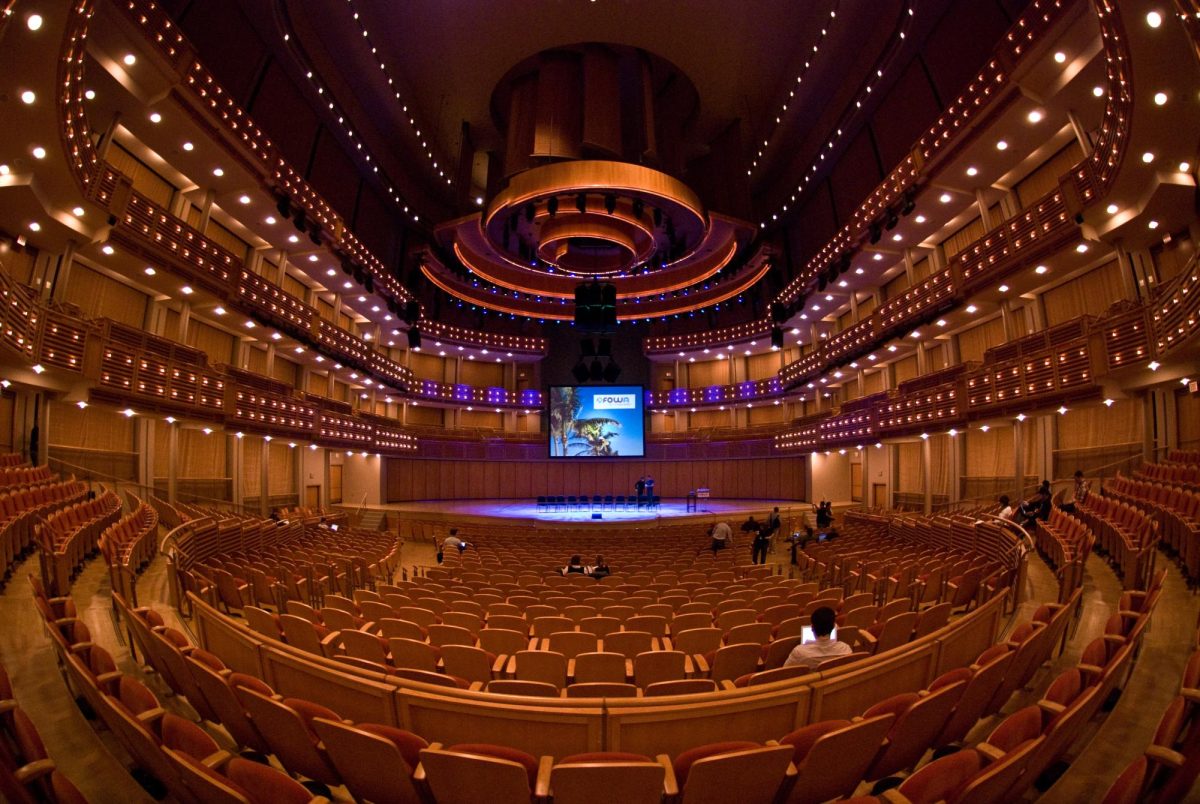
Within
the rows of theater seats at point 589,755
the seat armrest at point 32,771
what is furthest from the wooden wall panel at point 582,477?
the seat armrest at point 32,771

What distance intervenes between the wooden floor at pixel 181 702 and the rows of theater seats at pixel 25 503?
57 centimetres

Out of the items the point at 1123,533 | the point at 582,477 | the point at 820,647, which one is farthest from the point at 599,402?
the point at 820,647

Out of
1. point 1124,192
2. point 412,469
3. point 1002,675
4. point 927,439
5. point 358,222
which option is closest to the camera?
point 1002,675

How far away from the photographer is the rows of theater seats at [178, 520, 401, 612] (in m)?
8.46

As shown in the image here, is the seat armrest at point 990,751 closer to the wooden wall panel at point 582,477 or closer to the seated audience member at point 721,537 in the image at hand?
the seated audience member at point 721,537

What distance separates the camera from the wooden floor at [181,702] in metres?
3.21

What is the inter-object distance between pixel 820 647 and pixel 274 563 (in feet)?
32.6

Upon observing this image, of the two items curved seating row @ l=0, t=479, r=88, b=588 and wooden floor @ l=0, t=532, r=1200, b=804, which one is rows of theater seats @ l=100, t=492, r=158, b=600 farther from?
curved seating row @ l=0, t=479, r=88, b=588

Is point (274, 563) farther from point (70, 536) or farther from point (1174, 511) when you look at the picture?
point (1174, 511)

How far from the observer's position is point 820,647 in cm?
446

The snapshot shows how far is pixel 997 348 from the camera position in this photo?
16781 millimetres

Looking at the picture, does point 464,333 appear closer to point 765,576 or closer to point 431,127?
point 431,127

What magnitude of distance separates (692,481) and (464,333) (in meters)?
16.2

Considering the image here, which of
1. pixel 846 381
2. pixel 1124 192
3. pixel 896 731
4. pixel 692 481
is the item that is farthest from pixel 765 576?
pixel 692 481
